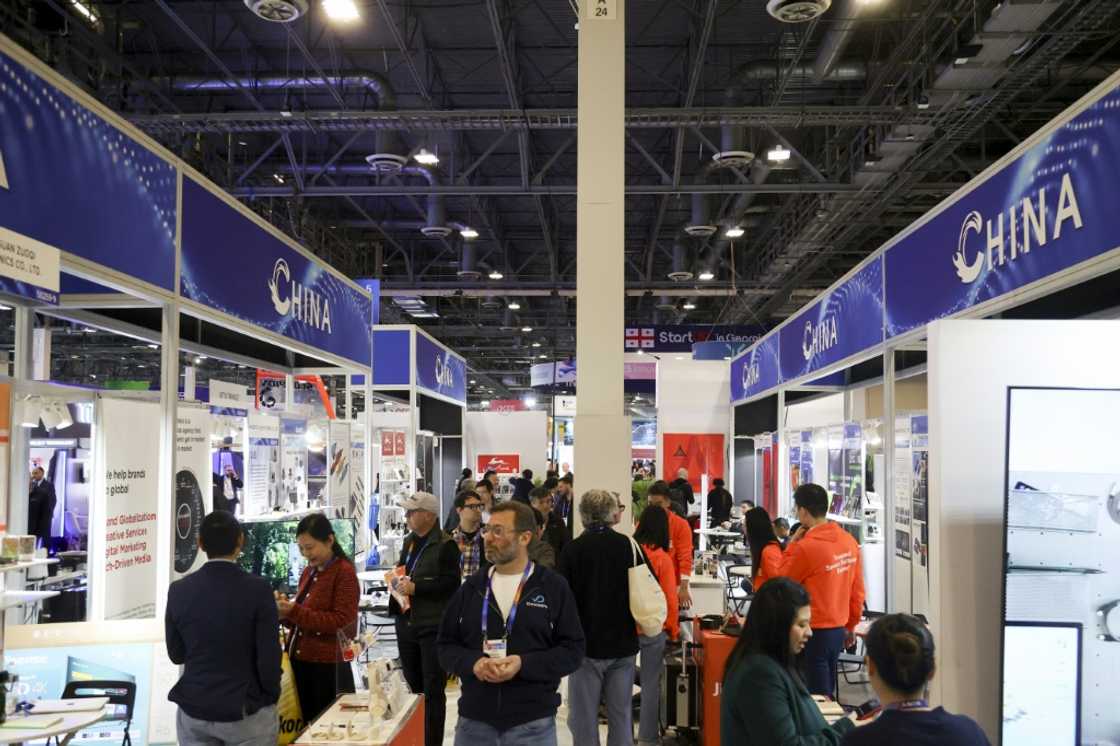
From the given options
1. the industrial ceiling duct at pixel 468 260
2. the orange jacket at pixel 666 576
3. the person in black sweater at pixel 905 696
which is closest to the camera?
the person in black sweater at pixel 905 696

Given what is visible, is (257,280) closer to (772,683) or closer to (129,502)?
(129,502)

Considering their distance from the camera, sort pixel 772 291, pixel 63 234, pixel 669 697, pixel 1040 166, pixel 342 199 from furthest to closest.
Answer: pixel 772 291 → pixel 342 199 → pixel 669 697 → pixel 1040 166 → pixel 63 234

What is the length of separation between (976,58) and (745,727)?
7.40m

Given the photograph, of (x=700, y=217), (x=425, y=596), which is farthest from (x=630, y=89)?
(x=425, y=596)

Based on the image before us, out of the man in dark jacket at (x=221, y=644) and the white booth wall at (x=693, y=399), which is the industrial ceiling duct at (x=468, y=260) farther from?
the man in dark jacket at (x=221, y=644)

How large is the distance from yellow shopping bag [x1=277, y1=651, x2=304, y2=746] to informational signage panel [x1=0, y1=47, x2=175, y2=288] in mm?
1821

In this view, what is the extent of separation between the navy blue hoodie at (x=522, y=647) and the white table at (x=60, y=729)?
1.45m

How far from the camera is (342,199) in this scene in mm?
16766

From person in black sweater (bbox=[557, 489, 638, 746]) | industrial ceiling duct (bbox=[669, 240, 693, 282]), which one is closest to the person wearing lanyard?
person in black sweater (bbox=[557, 489, 638, 746])

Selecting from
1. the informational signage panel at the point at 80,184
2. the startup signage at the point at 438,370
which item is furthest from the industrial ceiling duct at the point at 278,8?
the startup signage at the point at 438,370

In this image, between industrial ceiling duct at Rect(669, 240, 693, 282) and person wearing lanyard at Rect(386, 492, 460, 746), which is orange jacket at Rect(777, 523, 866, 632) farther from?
industrial ceiling duct at Rect(669, 240, 693, 282)

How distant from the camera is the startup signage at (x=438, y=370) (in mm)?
13137

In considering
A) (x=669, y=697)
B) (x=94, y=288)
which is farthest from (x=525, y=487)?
(x=94, y=288)

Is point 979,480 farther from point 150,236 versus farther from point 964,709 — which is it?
point 150,236
